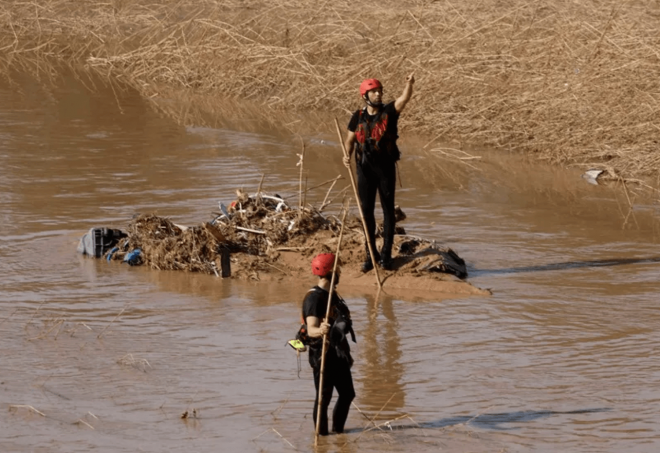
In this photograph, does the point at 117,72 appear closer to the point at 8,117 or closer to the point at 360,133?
the point at 8,117

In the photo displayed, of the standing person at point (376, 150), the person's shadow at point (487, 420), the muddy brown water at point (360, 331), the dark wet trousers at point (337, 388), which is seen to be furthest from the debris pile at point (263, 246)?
the dark wet trousers at point (337, 388)

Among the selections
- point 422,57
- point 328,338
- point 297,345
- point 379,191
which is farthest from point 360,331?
point 422,57

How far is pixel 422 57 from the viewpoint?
18.5 metres

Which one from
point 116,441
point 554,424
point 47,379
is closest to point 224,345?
point 47,379

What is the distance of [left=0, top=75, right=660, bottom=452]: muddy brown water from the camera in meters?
7.60

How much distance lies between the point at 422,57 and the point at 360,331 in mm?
9566

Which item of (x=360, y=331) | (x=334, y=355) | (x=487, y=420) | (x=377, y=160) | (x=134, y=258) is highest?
(x=377, y=160)

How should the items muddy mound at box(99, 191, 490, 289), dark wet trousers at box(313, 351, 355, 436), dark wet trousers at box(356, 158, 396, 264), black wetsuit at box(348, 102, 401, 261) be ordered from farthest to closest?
muddy mound at box(99, 191, 490, 289) < dark wet trousers at box(356, 158, 396, 264) < black wetsuit at box(348, 102, 401, 261) < dark wet trousers at box(313, 351, 355, 436)

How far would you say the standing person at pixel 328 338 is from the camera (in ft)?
23.3

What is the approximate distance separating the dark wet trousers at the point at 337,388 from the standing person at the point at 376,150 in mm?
3188

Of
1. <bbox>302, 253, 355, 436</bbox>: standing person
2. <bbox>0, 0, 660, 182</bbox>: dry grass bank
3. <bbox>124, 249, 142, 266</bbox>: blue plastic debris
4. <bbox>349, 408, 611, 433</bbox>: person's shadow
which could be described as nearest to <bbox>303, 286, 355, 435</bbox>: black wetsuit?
<bbox>302, 253, 355, 436</bbox>: standing person

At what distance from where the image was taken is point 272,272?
1138 centimetres

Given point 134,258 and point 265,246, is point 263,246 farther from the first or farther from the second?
point 134,258

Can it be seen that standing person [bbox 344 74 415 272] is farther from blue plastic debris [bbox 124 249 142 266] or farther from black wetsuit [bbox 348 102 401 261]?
blue plastic debris [bbox 124 249 142 266]
